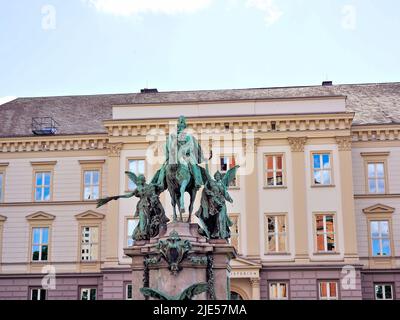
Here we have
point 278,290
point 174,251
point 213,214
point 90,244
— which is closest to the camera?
point 174,251

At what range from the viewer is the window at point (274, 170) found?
37250 mm

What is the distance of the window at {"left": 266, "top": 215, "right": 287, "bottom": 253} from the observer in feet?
119

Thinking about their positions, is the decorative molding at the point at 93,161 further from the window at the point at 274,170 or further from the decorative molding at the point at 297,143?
the decorative molding at the point at 297,143

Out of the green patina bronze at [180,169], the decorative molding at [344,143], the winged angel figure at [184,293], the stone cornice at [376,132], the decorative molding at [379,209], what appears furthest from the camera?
the stone cornice at [376,132]

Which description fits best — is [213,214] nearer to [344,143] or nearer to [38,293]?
[344,143]

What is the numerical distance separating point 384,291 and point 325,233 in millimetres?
4282

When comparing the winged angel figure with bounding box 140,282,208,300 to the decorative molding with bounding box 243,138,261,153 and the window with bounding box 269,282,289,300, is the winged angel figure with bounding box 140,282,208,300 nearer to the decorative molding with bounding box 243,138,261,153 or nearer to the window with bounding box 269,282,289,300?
the window with bounding box 269,282,289,300

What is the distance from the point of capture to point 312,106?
124ft

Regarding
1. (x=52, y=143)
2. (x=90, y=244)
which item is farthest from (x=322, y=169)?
(x=52, y=143)

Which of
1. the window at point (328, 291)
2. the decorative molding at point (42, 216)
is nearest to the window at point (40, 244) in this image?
the decorative molding at point (42, 216)

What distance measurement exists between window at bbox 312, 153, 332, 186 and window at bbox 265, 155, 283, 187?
68.6 inches

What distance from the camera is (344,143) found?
37.0 m

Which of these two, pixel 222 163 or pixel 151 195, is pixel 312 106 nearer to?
pixel 222 163

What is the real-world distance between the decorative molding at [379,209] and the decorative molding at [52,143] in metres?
14.6
